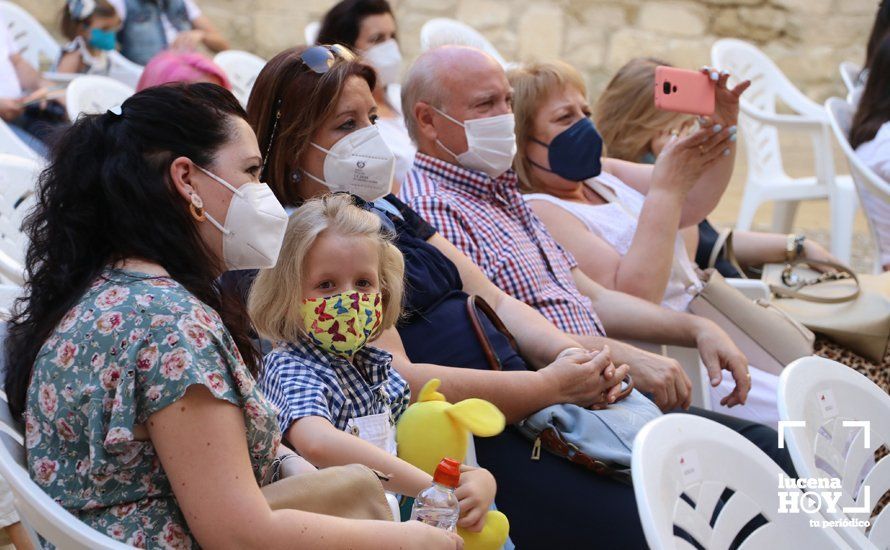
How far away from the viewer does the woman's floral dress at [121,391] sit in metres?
1.55

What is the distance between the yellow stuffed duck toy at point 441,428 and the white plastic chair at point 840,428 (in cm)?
55

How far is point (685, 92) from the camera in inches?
130

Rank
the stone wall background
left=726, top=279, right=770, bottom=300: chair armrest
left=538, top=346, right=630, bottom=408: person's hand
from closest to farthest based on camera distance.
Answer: left=538, top=346, right=630, bottom=408: person's hand, left=726, top=279, right=770, bottom=300: chair armrest, the stone wall background

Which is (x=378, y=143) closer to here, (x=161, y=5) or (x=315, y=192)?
(x=315, y=192)

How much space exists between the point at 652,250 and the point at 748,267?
3.56 ft

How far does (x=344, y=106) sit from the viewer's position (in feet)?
8.63

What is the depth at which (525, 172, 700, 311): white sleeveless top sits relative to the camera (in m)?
3.54

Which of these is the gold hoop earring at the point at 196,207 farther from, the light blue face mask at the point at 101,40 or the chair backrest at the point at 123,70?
the light blue face mask at the point at 101,40

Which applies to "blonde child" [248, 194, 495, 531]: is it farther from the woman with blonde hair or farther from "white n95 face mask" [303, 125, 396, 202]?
the woman with blonde hair

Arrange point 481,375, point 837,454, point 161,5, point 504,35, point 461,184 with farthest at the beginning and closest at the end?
1. point 504,35
2. point 161,5
3. point 461,184
4. point 481,375
5. point 837,454

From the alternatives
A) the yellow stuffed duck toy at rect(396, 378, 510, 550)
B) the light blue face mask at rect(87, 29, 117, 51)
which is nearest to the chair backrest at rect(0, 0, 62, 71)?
the light blue face mask at rect(87, 29, 117, 51)

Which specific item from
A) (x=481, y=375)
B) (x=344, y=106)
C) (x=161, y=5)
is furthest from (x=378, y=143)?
(x=161, y=5)

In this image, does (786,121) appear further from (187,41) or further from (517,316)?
(517,316)

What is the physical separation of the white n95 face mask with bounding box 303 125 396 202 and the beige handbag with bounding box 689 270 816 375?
1.28 meters
